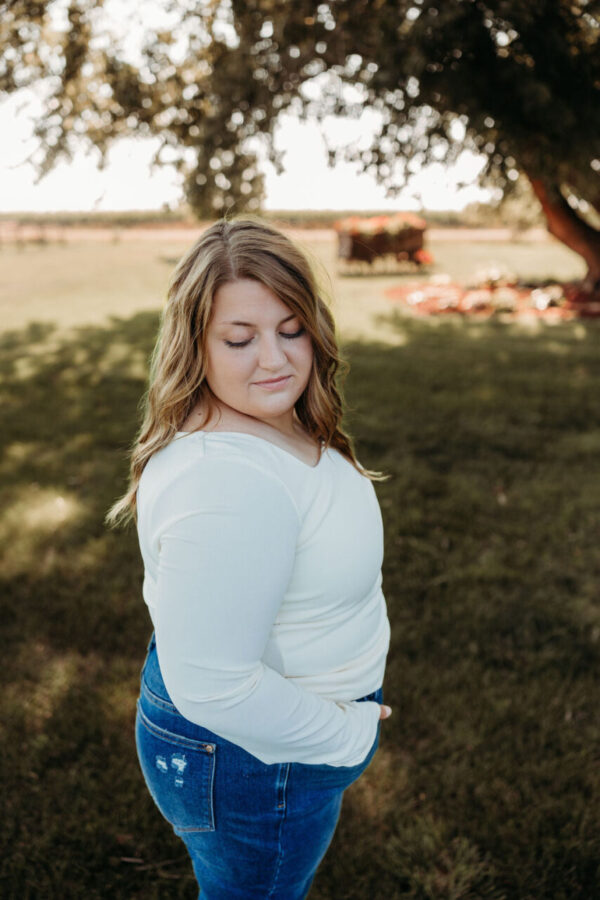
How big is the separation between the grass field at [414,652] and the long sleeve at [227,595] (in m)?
0.84

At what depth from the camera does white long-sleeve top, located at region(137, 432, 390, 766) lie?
46.9 inches

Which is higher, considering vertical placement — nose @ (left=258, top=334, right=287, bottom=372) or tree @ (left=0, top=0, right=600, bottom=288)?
tree @ (left=0, top=0, right=600, bottom=288)

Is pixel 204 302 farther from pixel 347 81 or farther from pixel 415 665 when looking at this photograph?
pixel 347 81

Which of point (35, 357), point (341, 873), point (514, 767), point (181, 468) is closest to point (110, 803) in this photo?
point (341, 873)

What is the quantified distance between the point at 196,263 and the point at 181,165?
24.6 feet

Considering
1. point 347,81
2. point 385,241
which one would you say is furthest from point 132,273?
A: point 347,81

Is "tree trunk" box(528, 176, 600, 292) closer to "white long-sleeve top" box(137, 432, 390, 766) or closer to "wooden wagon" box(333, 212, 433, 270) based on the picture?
"wooden wagon" box(333, 212, 433, 270)

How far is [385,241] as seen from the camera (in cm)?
1991

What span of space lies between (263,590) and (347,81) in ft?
21.4

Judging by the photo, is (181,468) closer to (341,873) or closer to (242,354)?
(242,354)

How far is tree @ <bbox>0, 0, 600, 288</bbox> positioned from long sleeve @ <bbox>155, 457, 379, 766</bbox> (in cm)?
486

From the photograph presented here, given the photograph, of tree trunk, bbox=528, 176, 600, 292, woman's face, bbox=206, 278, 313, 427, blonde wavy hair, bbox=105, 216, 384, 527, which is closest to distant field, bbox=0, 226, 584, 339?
tree trunk, bbox=528, 176, 600, 292

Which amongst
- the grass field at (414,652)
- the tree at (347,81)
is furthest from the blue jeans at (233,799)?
the tree at (347,81)

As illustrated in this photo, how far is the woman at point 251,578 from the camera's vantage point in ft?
3.98
